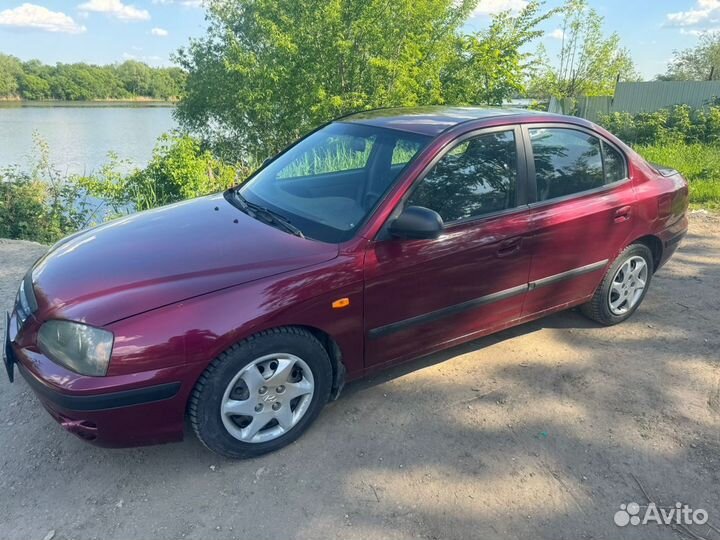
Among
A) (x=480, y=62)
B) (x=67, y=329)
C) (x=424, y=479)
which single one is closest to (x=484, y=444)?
(x=424, y=479)

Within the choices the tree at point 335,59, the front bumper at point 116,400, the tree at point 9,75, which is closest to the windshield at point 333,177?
the front bumper at point 116,400

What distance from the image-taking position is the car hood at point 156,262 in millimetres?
2398

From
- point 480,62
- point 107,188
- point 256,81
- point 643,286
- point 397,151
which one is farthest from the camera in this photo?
point 480,62

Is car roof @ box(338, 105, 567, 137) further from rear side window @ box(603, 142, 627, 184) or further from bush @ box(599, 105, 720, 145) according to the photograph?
bush @ box(599, 105, 720, 145)

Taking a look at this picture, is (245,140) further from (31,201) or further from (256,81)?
(31,201)

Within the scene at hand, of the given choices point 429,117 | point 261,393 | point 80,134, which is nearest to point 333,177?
point 429,117

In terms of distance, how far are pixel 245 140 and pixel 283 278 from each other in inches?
510

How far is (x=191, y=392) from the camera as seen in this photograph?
2.44 meters

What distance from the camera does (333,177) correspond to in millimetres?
3551

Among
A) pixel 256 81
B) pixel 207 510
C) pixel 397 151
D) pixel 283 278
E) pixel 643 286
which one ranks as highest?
pixel 256 81

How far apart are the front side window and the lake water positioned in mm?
7771

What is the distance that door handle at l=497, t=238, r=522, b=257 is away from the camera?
10.7 feet

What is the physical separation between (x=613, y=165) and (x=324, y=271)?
2.57 metres

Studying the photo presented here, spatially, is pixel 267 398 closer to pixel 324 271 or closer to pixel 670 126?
pixel 324 271
